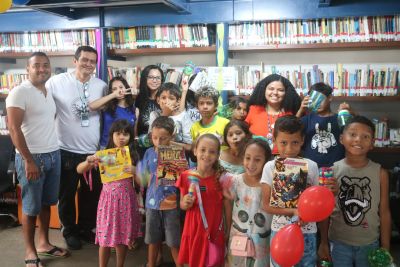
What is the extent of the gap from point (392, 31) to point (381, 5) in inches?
10.6

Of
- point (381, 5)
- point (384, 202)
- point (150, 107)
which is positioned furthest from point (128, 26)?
point (384, 202)

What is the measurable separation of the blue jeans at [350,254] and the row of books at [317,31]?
7.63 feet

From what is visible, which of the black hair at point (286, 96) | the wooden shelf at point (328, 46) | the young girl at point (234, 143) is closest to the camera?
the young girl at point (234, 143)

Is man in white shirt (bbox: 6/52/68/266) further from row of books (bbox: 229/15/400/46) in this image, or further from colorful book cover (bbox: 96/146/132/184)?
row of books (bbox: 229/15/400/46)

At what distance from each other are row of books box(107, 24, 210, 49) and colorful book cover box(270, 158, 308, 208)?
2384 mm

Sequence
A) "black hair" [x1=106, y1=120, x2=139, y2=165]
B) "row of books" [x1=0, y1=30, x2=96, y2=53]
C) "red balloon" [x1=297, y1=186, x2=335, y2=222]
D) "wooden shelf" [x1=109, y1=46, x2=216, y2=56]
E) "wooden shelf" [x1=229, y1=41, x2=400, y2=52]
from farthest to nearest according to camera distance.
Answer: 1. "row of books" [x1=0, y1=30, x2=96, y2=53]
2. "wooden shelf" [x1=109, y1=46, x2=216, y2=56]
3. "wooden shelf" [x1=229, y1=41, x2=400, y2=52]
4. "black hair" [x1=106, y1=120, x2=139, y2=165]
5. "red balloon" [x1=297, y1=186, x2=335, y2=222]

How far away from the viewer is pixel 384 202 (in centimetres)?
201

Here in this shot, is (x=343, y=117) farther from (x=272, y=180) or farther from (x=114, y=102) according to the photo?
(x=114, y=102)

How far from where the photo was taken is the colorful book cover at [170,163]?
8.15 ft

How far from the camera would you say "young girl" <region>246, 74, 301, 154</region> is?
290cm

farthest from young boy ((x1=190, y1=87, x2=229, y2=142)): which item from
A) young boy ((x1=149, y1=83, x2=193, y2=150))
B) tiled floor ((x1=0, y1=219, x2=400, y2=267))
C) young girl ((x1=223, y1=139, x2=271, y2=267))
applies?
tiled floor ((x1=0, y1=219, x2=400, y2=267))

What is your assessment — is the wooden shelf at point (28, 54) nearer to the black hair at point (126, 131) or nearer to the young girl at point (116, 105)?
the young girl at point (116, 105)

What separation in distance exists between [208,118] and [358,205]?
1.31m

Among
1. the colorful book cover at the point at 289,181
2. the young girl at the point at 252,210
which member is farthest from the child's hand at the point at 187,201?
the colorful book cover at the point at 289,181
